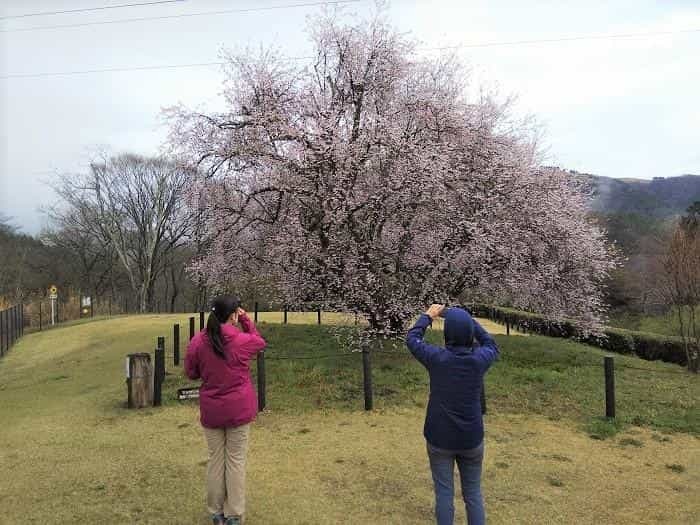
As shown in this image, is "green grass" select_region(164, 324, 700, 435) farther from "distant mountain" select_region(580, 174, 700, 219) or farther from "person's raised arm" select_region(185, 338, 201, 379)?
"distant mountain" select_region(580, 174, 700, 219)

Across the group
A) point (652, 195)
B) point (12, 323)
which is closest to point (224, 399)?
point (12, 323)

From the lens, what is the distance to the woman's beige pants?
3.56 m

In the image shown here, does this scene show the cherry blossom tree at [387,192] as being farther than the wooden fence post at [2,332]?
No

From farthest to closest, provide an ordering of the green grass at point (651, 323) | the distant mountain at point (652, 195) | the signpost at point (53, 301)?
the distant mountain at point (652, 195) < the signpost at point (53, 301) < the green grass at point (651, 323)

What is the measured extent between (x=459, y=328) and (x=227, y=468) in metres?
1.91

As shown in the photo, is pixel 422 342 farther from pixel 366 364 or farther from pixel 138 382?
pixel 138 382

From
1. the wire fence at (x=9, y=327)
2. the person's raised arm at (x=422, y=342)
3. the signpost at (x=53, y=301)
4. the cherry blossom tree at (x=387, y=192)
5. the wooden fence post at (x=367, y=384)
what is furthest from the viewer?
the signpost at (x=53, y=301)

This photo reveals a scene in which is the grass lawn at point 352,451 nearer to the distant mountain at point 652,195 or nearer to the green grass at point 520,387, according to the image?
the green grass at point 520,387

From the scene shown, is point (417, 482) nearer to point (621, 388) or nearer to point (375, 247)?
point (621, 388)

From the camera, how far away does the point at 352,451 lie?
18.0 feet

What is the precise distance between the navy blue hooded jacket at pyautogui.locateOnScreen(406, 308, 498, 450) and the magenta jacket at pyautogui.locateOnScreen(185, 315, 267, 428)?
1.30 metres

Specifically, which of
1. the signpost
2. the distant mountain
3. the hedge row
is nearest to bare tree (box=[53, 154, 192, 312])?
the signpost

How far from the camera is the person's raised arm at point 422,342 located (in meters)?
3.13

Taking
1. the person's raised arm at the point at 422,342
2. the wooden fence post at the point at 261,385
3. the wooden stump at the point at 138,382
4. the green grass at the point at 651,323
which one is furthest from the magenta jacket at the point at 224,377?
the green grass at the point at 651,323
